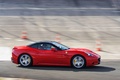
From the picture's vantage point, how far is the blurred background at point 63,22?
81.5ft

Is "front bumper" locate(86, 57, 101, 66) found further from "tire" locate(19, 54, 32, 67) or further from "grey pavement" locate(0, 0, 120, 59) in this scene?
"grey pavement" locate(0, 0, 120, 59)

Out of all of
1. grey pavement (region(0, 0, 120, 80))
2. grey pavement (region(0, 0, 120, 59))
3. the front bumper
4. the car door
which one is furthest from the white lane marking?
the front bumper

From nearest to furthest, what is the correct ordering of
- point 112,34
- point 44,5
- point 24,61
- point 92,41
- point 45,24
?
point 24,61, point 92,41, point 112,34, point 45,24, point 44,5

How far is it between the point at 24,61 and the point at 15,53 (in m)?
0.54

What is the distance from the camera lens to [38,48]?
1595 centimetres

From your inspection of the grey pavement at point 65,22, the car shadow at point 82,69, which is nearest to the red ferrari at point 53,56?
the car shadow at point 82,69

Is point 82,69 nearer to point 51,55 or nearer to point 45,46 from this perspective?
point 51,55

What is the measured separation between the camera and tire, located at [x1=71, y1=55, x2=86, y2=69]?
1513cm

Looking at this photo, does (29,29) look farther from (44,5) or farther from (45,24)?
(44,5)

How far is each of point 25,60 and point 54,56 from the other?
1270 mm

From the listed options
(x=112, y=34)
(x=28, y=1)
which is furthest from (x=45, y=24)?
(x=28, y=1)

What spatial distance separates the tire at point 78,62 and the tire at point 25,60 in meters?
1.83

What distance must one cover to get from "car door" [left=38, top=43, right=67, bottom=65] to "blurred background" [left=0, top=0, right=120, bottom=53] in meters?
7.05

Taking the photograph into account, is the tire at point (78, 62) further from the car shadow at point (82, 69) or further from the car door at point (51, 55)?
the car door at point (51, 55)
